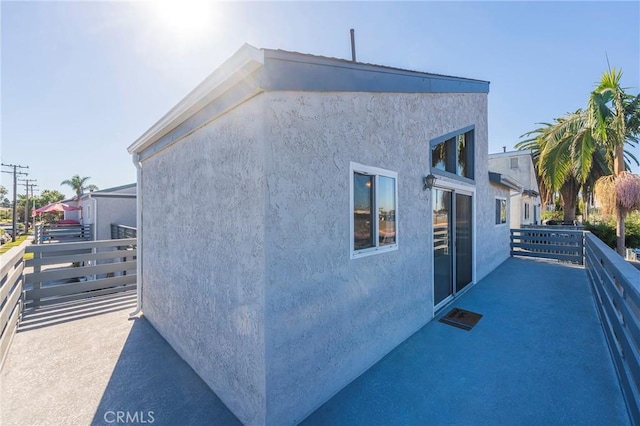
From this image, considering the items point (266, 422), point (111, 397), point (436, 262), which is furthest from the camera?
point (436, 262)

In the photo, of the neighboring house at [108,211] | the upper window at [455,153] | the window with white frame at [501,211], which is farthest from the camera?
the neighboring house at [108,211]

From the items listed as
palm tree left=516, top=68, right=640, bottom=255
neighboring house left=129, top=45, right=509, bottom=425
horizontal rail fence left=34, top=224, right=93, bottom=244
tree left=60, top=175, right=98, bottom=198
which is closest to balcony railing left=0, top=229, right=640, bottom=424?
neighboring house left=129, top=45, right=509, bottom=425

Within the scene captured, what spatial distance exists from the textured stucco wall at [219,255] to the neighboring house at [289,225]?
0.02 metres

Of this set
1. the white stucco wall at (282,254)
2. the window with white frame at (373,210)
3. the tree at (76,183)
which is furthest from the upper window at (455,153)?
the tree at (76,183)

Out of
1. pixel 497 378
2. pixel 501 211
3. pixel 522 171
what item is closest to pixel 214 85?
pixel 497 378

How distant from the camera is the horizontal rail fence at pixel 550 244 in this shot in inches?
392

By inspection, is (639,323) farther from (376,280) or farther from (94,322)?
(94,322)

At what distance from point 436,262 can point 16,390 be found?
20.4ft

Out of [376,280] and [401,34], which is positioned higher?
[401,34]

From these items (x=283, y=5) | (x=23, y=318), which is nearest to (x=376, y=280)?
(x=283, y=5)

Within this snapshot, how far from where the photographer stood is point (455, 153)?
20.1ft

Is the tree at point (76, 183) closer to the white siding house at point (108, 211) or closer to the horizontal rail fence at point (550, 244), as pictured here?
the white siding house at point (108, 211)

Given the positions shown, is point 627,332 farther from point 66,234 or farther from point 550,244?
point 66,234

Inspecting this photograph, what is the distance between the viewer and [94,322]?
4.82 metres
